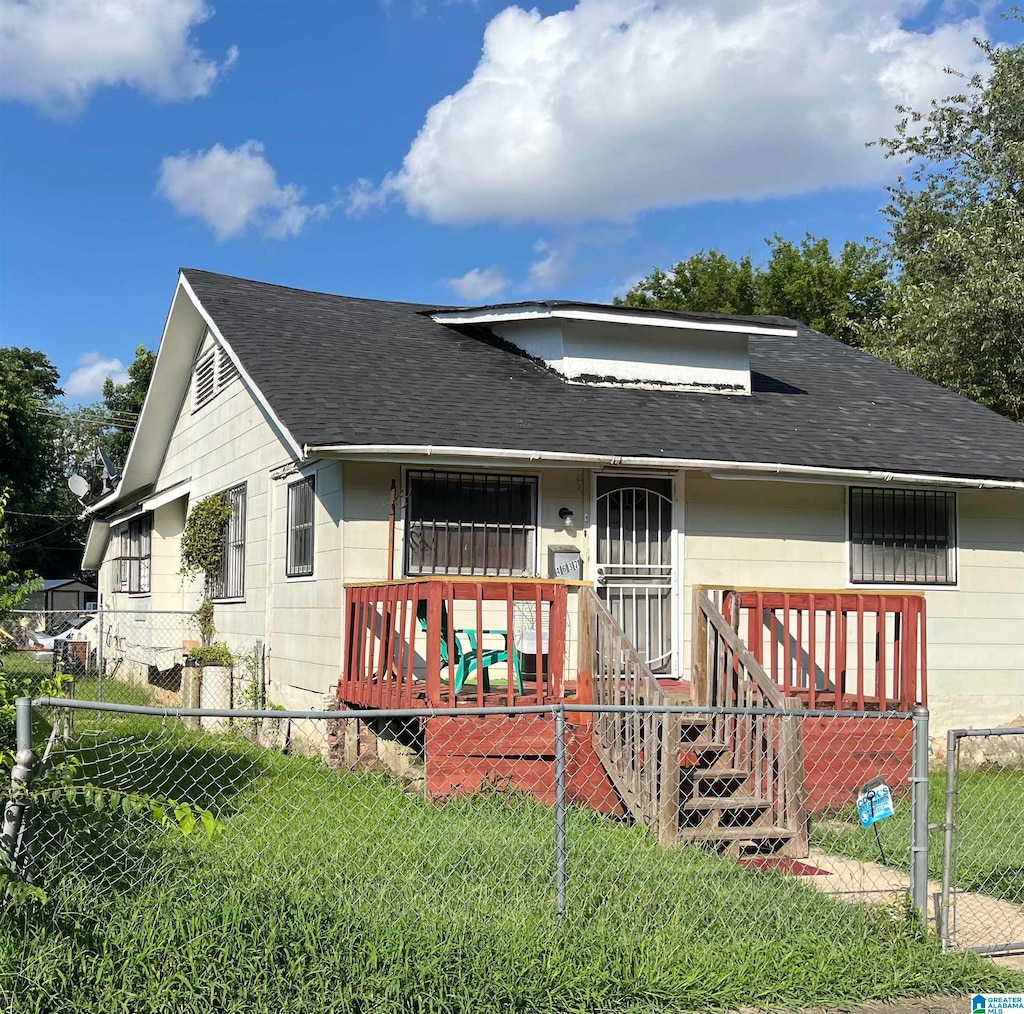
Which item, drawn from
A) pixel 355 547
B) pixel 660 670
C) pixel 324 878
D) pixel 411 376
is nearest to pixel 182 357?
pixel 411 376

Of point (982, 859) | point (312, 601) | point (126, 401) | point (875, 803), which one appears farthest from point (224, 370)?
point (126, 401)

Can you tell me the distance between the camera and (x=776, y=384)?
13562 millimetres

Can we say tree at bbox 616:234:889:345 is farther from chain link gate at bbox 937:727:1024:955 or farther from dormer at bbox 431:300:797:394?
chain link gate at bbox 937:727:1024:955

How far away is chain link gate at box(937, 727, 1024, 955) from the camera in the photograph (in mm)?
5504

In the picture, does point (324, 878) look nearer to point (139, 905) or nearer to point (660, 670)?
point (139, 905)

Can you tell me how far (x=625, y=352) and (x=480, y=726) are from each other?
5.40m

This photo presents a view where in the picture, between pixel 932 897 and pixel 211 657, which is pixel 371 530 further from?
pixel 932 897

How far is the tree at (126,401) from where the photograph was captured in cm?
4500

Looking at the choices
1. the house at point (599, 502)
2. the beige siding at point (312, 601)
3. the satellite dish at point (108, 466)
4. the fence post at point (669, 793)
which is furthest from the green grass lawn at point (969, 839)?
the satellite dish at point (108, 466)

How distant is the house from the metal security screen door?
0.07ft

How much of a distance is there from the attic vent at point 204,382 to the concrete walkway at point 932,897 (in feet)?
33.3

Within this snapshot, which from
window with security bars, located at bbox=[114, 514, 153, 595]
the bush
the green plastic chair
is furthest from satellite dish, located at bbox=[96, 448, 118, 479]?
the green plastic chair

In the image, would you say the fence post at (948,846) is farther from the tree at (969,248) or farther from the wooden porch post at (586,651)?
the tree at (969,248)

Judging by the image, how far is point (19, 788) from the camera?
4.13 meters
